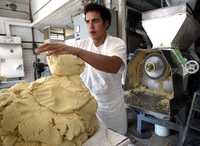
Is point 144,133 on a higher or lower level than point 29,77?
lower

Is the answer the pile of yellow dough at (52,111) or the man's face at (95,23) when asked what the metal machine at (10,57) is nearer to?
the man's face at (95,23)

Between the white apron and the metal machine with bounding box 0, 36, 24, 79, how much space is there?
3354 mm

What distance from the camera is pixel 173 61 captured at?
1771 millimetres

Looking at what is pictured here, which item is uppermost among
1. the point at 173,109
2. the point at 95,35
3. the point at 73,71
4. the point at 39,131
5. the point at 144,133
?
the point at 95,35

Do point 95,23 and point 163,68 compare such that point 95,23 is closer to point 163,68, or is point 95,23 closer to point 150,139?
point 163,68

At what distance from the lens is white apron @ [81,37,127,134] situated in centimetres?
100

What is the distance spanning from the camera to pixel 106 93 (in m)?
1.02

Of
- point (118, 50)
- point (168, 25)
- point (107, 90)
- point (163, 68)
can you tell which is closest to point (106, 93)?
point (107, 90)

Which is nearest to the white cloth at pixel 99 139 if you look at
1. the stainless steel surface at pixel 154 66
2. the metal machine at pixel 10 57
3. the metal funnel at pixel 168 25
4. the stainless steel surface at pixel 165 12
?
the stainless steel surface at pixel 154 66

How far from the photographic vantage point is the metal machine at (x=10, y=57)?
11.9ft

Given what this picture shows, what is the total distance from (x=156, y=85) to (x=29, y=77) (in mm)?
3673

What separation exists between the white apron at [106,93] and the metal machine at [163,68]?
840 millimetres

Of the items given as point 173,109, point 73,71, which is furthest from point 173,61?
point 73,71

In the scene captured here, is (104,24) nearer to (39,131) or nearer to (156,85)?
(39,131)
